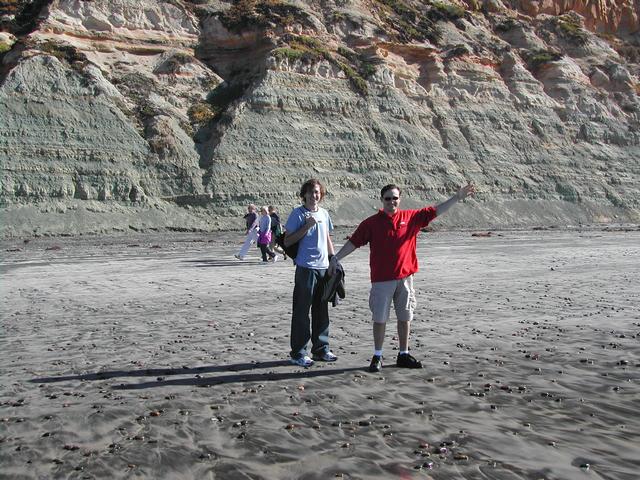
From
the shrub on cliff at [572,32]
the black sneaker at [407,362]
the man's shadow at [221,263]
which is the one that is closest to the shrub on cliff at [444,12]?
the shrub on cliff at [572,32]

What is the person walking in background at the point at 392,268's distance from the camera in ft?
20.2

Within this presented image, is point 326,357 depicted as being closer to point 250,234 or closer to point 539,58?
point 250,234

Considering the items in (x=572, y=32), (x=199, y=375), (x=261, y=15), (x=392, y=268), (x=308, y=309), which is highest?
(x=572, y=32)

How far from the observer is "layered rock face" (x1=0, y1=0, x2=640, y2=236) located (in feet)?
124

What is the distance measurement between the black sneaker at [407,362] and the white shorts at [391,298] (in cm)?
36

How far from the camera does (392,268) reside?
20.2 feet

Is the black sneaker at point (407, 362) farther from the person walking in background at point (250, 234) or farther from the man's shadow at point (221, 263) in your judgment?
the person walking in background at point (250, 234)

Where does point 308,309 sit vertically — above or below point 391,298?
below

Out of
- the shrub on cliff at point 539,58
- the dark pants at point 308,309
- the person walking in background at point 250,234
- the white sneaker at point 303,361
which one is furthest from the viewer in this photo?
the shrub on cliff at point 539,58

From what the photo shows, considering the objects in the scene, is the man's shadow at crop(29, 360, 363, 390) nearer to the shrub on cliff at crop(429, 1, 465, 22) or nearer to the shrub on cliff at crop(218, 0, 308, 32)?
the shrub on cliff at crop(218, 0, 308, 32)

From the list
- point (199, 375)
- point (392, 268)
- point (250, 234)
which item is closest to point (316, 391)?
point (199, 375)

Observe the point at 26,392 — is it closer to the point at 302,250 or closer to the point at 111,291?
the point at 302,250

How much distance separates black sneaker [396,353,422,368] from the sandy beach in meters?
0.10

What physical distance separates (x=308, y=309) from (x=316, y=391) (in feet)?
4.11
